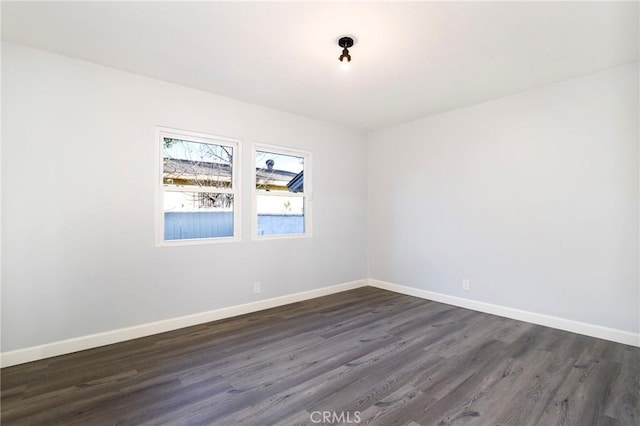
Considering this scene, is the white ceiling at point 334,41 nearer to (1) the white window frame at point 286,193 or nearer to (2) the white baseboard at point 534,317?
(1) the white window frame at point 286,193

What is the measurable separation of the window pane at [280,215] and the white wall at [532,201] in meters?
1.58

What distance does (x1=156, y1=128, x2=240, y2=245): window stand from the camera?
10.7ft

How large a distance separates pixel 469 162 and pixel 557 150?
3.05ft

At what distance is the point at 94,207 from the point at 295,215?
7.78ft

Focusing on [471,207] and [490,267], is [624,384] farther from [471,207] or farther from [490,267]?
[471,207]

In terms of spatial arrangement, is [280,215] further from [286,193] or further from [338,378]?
[338,378]

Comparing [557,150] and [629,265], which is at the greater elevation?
[557,150]

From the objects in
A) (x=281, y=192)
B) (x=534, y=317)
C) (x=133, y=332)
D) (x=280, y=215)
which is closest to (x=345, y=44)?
(x=281, y=192)

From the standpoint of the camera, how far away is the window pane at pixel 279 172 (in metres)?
4.03

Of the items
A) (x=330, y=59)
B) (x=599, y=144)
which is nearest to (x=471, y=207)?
(x=599, y=144)

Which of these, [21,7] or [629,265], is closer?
[21,7]

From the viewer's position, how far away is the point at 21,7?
2.08 metres

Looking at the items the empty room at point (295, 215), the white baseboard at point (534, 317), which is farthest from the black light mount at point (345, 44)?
the white baseboard at point (534, 317)

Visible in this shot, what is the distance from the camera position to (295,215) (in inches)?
172
